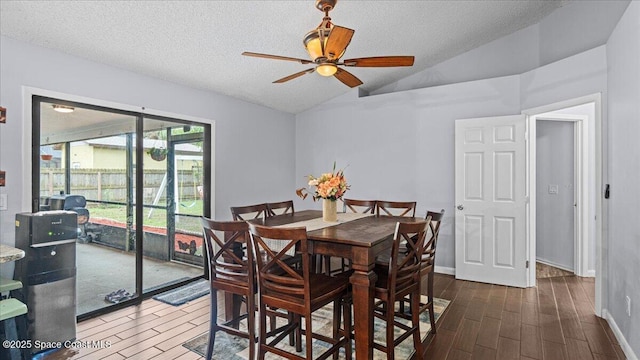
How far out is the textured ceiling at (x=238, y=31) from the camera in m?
2.57

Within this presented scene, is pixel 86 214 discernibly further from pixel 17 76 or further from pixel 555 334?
pixel 555 334

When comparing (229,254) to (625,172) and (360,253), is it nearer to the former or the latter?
(360,253)

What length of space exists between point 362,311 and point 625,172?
236cm

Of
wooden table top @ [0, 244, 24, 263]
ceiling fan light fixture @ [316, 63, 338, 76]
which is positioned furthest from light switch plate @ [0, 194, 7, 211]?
ceiling fan light fixture @ [316, 63, 338, 76]

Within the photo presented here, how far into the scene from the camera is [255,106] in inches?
199

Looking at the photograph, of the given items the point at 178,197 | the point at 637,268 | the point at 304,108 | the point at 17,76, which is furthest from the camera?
the point at 304,108

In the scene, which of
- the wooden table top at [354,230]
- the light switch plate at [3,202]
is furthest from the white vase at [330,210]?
the light switch plate at [3,202]

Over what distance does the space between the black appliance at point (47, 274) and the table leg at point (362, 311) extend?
227 centimetres

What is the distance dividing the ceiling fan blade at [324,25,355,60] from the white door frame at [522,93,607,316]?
2.55 metres

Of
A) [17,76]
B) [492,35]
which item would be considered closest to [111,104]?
[17,76]

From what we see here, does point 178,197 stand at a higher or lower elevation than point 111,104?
lower

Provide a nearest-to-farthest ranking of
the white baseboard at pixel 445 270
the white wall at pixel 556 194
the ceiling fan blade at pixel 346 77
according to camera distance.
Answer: the ceiling fan blade at pixel 346 77 → the white baseboard at pixel 445 270 → the white wall at pixel 556 194

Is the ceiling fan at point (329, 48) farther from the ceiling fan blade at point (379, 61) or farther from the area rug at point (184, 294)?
the area rug at point (184, 294)

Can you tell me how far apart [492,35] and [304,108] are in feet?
9.58
